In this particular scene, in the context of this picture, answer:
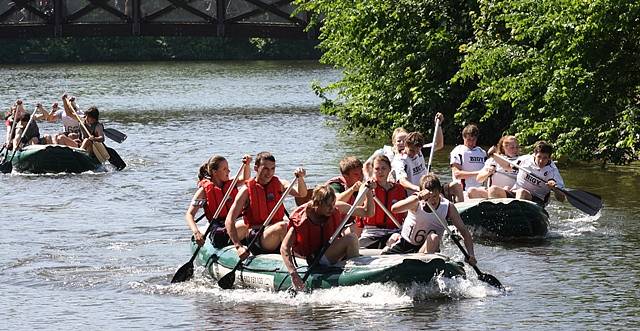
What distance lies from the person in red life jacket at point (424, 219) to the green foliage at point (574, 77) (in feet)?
27.1

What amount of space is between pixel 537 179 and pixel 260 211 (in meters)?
4.49

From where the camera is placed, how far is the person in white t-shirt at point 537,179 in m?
18.4

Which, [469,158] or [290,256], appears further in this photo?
[469,158]

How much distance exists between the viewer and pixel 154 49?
97250mm

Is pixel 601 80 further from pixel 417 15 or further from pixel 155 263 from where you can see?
pixel 155 263

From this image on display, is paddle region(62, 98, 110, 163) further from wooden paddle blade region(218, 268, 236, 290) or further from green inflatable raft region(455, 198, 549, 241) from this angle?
wooden paddle blade region(218, 268, 236, 290)

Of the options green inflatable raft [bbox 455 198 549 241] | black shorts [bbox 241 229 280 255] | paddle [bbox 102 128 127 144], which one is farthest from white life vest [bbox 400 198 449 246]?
paddle [bbox 102 128 127 144]

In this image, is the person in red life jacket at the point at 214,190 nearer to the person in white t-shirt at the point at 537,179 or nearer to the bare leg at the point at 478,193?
the bare leg at the point at 478,193

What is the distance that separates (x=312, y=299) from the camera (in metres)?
14.7

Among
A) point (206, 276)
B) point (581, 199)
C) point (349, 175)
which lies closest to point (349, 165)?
point (349, 175)

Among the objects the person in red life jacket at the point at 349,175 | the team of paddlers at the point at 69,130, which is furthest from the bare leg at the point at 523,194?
the team of paddlers at the point at 69,130

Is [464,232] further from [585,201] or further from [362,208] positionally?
[585,201]

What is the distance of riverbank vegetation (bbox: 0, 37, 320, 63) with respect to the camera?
9594 cm

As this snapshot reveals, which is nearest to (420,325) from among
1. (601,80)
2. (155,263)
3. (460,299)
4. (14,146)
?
(460,299)
